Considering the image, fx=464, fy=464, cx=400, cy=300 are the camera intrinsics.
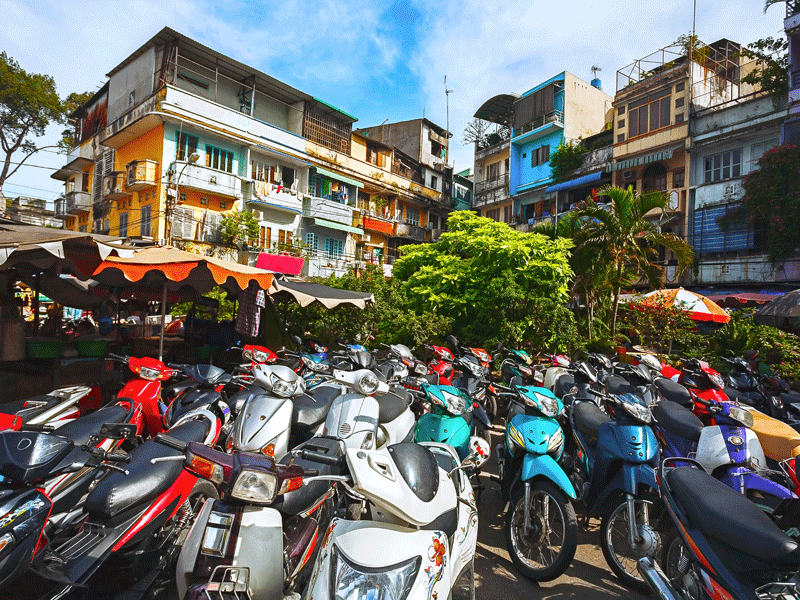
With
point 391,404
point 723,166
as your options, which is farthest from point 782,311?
point 723,166

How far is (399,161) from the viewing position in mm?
33438

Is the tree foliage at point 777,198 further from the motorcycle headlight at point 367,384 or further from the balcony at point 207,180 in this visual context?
the balcony at point 207,180

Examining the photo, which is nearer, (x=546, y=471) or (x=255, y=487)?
(x=255, y=487)

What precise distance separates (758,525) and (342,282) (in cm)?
1366

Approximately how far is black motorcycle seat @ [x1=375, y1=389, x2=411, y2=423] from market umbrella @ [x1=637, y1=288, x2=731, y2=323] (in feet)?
28.4

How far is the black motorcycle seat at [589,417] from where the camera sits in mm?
4180

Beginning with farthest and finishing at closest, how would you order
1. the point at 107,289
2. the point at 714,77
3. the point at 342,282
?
the point at 714,77 < the point at 342,282 < the point at 107,289

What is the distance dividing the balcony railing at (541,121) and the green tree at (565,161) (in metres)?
2.14

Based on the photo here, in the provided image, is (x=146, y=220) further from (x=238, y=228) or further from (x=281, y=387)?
(x=281, y=387)

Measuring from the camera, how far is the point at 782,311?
21.5 feet

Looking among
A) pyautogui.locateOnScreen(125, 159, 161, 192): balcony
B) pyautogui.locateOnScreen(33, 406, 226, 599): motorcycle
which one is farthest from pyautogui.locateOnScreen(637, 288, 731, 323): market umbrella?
pyautogui.locateOnScreen(125, 159, 161, 192): balcony

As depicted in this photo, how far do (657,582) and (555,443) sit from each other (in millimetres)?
1256

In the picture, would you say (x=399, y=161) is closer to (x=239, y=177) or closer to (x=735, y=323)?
(x=239, y=177)

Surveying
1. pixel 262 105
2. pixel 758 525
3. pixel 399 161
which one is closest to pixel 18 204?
pixel 262 105
